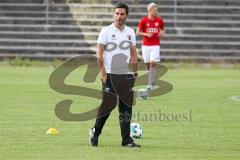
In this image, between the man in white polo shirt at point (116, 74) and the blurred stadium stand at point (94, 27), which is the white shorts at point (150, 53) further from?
the blurred stadium stand at point (94, 27)

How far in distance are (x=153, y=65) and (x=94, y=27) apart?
13.9m

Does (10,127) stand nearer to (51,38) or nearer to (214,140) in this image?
(214,140)

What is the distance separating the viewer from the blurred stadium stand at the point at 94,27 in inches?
1435

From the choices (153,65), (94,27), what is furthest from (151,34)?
(94,27)

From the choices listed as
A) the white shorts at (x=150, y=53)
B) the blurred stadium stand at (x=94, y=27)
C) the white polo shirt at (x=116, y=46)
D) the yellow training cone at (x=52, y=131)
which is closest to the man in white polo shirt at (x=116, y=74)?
the white polo shirt at (x=116, y=46)

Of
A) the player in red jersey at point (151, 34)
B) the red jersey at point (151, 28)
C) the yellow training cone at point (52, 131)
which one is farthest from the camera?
the red jersey at point (151, 28)

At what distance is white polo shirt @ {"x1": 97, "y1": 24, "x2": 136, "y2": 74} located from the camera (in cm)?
1223

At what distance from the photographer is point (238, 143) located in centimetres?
1274

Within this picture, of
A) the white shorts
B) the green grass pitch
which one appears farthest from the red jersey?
the green grass pitch

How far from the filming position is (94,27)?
36.8 m

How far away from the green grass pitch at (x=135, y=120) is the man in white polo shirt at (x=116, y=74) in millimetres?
322

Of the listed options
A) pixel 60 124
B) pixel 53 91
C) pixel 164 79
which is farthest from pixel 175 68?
pixel 60 124

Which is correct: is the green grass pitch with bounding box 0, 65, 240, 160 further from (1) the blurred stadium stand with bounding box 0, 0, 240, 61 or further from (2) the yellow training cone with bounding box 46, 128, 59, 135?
(1) the blurred stadium stand with bounding box 0, 0, 240, 61

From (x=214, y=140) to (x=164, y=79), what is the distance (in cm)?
1491
